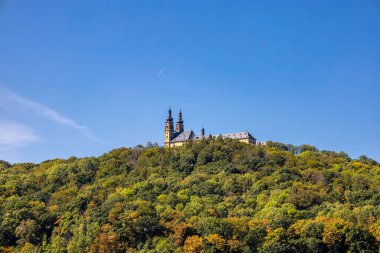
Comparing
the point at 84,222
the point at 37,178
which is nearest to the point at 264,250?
the point at 84,222

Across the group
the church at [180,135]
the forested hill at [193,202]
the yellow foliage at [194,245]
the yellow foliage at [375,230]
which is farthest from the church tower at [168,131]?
the yellow foliage at [375,230]

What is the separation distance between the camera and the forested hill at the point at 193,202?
5859 centimetres

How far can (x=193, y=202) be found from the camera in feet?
237

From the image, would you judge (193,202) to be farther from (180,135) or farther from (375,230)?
(180,135)

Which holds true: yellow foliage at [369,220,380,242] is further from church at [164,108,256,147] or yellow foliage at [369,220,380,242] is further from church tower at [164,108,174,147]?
church tower at [164,108,174,147]

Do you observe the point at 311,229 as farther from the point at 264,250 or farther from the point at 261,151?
the point at 261,151

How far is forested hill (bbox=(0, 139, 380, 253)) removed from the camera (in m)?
58.6

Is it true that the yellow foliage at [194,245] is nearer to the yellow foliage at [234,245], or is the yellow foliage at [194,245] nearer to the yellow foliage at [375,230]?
the yellow foliage at [234,245]

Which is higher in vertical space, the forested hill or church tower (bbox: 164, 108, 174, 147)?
church tower (bbox: 164, 108, 174, 147)

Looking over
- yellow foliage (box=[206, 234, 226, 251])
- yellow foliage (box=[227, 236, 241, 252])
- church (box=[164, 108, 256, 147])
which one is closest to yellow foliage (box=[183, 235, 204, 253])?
yellow foliage (box=[206, 234, 226, 251])

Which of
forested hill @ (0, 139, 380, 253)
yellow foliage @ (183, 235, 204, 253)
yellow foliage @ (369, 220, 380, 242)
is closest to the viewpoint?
yellow foliage @ (369, 220, 380, 242)

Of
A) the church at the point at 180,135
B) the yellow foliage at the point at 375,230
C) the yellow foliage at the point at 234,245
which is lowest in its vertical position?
the yellow foliage at the point at 234,245

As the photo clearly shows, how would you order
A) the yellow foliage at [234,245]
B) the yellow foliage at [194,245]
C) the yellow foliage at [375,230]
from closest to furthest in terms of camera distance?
the yellow foliage at [375,230] → the yellow foliage at [234,245] → the yellow foliage at [194,245]

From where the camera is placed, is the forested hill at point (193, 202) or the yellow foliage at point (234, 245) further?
the forested hill at point (193, 202)
